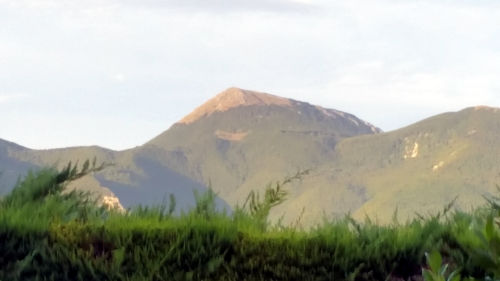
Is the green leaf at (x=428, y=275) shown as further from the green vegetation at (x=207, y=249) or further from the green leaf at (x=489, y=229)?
the green vegetation at (x=207, y=249)

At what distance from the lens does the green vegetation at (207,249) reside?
550 centimetres

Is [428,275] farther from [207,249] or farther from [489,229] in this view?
[207,249]

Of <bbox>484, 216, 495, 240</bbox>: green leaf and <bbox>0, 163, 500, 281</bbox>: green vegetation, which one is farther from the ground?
<bbox>484, 216, 495, 240</bbox>: green leaf

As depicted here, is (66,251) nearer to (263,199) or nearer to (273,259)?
(273,259)

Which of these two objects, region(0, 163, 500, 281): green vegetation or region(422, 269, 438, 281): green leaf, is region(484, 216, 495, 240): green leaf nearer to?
region(422, 269, 438, 281): green leaf

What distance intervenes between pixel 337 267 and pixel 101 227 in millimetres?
1636

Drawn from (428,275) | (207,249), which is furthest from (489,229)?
(207,249)

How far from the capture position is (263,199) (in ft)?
23.4

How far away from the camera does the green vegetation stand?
5496 millimetres

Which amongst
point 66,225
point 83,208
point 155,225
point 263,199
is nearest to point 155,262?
point 155,225

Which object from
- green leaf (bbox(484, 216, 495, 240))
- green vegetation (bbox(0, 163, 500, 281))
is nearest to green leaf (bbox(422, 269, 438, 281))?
green leaf (bbox(484, 216, 495, 240))

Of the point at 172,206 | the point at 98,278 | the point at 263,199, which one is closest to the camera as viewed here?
the point at 98,278

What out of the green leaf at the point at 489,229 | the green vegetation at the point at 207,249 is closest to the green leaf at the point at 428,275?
the green leaf at the point at 489,229

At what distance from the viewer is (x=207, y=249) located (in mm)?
5586
